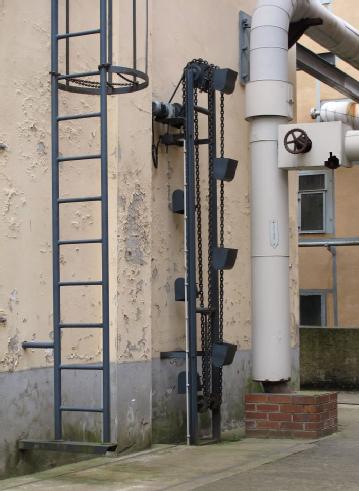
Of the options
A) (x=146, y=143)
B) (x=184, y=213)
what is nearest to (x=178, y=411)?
(x=184, y=213)

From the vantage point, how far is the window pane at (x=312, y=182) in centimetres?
2197

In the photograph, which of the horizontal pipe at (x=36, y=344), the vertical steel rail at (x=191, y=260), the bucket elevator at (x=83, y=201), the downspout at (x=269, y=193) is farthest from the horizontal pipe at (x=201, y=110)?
the horizontal pipe at (x=36, y=344)

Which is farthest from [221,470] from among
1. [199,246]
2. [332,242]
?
[332,242]

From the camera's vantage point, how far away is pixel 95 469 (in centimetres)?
899

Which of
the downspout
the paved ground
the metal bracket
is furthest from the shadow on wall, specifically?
the paved ground

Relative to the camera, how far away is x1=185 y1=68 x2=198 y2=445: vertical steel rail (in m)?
10.6

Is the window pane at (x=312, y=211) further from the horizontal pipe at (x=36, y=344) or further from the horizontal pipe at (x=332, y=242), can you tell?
the horizontal pipe at (x=36, y=344)

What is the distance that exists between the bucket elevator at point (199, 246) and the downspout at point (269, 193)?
2.31 ft

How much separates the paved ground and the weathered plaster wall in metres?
10.7

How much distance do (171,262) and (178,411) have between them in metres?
1.58

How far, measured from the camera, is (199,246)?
11000 millimetres

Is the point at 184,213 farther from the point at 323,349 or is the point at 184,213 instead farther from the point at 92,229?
the point at 323,349

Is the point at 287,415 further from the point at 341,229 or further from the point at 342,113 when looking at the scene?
the point at 341,229

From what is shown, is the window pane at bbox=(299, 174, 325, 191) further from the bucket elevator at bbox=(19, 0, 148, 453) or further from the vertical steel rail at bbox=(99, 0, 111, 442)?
the vertical steel rail at bbox=(99, 0, 111, 442)
